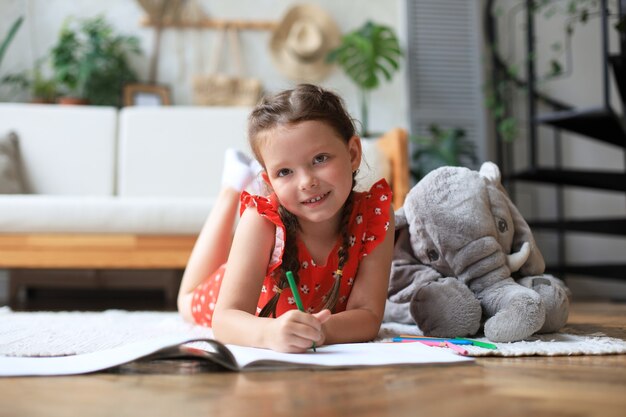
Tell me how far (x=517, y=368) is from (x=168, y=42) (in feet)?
11.6

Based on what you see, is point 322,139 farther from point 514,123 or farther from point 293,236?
point 514,123

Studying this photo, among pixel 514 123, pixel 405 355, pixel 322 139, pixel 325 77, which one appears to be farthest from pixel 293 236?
pixel 325 77

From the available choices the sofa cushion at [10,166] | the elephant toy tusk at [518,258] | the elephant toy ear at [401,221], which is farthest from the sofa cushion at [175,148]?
the elephant toy tusk at [518,258]

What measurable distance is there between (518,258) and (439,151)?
238 cm

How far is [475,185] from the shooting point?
1.54m

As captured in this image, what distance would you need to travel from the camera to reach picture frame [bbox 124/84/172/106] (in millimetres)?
3984

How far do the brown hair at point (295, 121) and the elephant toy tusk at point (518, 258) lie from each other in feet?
1.27

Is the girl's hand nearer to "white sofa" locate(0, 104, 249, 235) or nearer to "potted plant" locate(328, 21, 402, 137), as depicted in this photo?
"white sofa" locate(0, 104, 249, 235)

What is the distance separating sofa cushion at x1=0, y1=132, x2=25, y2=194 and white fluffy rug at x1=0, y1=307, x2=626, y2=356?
44.0 inches

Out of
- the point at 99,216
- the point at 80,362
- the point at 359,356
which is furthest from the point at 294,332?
the point at 99,216

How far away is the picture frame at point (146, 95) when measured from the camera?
3.98 m

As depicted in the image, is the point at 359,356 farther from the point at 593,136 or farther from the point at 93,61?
the point at 93,61

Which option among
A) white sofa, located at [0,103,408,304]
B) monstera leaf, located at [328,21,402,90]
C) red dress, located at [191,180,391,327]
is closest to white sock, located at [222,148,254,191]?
red dress, located at [191,180,391,327]

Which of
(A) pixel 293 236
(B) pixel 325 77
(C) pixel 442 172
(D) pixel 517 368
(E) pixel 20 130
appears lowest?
(D) pixel 517 368
